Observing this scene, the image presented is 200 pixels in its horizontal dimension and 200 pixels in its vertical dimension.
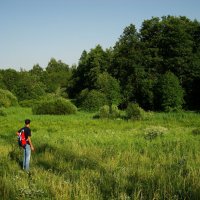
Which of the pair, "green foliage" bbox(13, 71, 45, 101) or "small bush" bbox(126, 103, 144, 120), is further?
"green foliage" bbox(13, 71, 45, 101)

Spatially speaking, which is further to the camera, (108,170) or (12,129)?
(12,129)

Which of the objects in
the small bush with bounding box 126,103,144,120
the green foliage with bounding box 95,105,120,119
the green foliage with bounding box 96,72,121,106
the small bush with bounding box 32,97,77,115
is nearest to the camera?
the small bush with bounding box 126,103,144,120

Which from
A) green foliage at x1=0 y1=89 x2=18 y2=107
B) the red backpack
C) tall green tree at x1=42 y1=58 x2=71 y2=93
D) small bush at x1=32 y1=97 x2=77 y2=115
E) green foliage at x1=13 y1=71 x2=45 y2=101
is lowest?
the red backpack

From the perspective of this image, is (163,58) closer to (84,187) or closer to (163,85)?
(163,85)

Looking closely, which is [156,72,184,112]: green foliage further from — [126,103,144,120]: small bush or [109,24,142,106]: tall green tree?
[126,103,144,120]: small bush

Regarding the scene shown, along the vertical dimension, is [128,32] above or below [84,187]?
above

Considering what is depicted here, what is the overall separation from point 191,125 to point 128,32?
980 inches

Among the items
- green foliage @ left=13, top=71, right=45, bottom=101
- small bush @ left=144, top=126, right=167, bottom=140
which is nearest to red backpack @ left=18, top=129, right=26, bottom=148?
small bush @ left=144, top=126, right=167, bottom=140

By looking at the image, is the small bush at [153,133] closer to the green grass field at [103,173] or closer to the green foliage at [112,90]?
the green grass field at [103,173]

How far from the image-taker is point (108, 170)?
1077 centimetres

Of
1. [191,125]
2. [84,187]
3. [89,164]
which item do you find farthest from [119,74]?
[84,187]

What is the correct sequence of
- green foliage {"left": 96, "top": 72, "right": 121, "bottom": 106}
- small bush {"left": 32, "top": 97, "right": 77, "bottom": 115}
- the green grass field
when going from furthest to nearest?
green foliage {"left": 96, "top": 72, "right": 121, "bottom": 106}
small bush {"left": 32, "top": 97, "right": 77, "bottom": 115}
the green grass field

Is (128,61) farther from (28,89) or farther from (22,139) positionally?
(22,139)

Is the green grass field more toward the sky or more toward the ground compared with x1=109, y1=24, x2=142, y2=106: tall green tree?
more toward the ground
